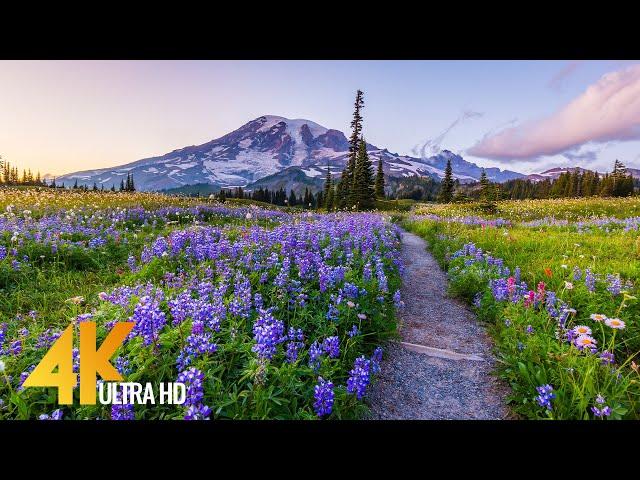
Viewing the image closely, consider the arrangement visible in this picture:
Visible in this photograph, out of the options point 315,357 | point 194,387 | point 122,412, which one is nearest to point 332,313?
point 315,357

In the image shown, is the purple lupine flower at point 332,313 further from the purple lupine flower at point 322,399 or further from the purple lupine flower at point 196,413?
the purple lupine flower at point 196,413

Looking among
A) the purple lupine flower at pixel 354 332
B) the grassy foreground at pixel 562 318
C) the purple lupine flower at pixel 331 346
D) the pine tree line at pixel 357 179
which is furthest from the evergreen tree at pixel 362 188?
the purple lupine flower at pixel 331 346

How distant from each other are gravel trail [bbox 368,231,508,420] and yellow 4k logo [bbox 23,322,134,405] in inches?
109

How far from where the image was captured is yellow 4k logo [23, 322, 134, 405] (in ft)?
9.06

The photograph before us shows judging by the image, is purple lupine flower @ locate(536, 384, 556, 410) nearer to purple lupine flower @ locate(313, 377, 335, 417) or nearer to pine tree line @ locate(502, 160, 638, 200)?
purple lupine flower @ locate(313, 377, 335, 417)

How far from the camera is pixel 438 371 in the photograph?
4703 mm

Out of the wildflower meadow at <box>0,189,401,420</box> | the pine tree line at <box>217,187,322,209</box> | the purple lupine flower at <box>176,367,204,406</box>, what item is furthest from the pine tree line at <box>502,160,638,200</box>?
the pine tree line at <box>217,187,322,209</box>

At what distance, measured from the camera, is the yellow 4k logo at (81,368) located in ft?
9.06

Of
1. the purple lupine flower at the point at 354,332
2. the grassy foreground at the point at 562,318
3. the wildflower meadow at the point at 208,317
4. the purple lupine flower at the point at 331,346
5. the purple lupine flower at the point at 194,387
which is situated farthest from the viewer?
the purple lupine flower at the point at 354,332

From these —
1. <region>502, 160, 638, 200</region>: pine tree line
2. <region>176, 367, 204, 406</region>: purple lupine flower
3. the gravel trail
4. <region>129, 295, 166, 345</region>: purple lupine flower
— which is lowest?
the gravel trail

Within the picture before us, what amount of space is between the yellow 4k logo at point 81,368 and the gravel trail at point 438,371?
2.77 metres
